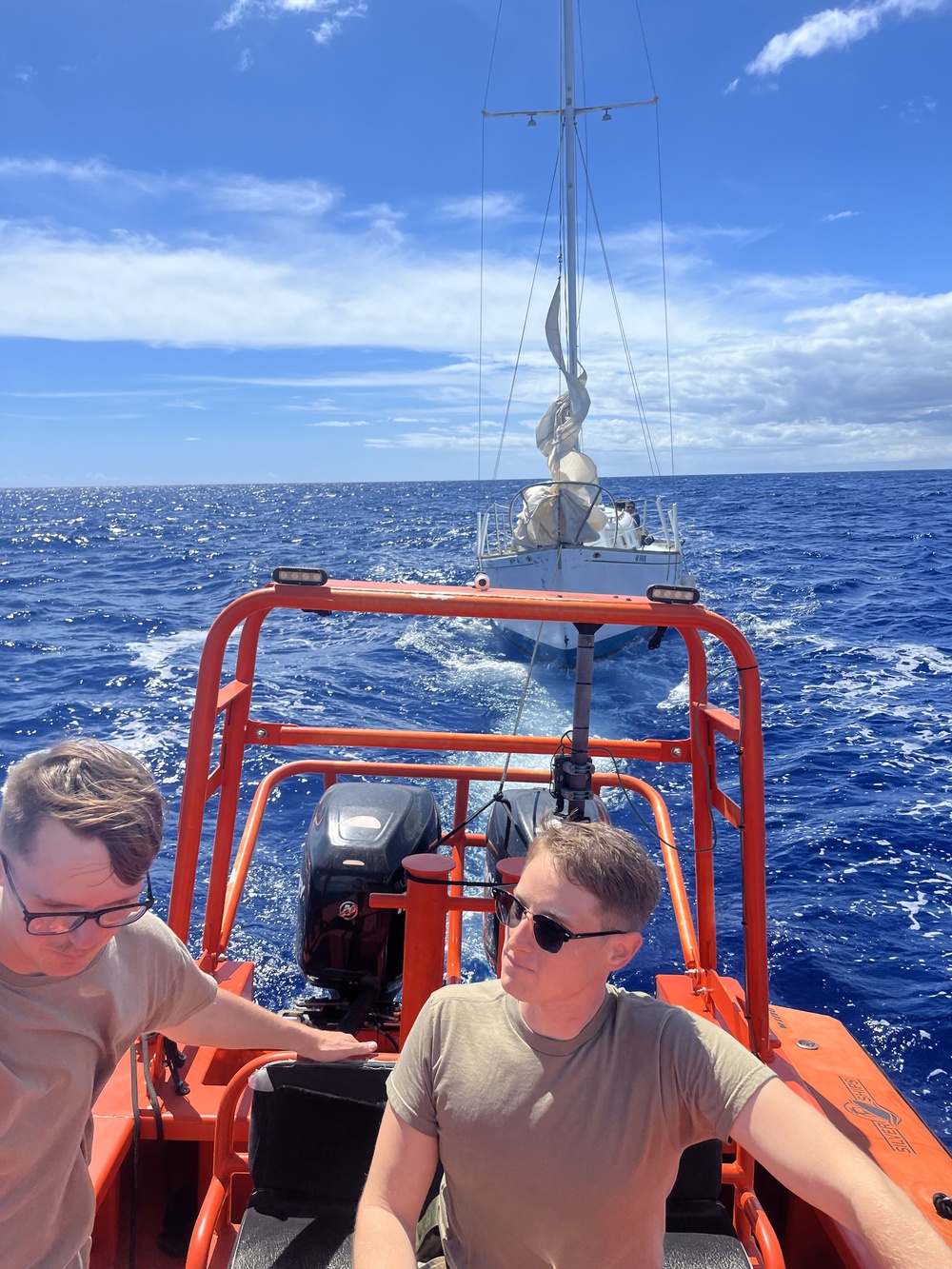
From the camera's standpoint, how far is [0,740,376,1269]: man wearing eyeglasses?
1.42 m

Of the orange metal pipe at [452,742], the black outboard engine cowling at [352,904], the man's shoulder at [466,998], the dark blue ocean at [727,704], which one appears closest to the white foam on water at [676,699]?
the dark blue ocean at [727,704]

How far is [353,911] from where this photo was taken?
3.40 metres

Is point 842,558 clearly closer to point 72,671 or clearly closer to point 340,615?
point 340,615

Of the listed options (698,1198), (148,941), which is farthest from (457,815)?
(148,941)

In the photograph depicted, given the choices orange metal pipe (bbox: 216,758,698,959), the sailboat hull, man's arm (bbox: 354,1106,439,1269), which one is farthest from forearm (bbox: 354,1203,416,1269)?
the sailboat hull

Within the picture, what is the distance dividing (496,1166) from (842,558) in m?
29.1

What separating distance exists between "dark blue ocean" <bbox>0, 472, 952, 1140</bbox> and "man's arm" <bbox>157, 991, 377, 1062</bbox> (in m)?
3.35

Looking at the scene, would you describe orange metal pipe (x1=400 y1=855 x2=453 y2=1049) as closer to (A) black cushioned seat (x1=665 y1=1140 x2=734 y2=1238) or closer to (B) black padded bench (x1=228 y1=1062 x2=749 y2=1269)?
(B) black padded bench (x1=228 y1=1062 x2=749 y2=1269)

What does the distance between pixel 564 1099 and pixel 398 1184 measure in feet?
1.15

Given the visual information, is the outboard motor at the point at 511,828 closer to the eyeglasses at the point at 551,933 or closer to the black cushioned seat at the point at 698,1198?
the black cushioned seat at the point at 698,1198

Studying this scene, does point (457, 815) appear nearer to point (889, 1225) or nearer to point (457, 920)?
point (457, 920)

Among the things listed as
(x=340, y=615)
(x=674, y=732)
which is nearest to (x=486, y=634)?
(x=340, y=615)

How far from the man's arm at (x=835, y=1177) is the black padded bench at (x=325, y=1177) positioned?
25.4 inches

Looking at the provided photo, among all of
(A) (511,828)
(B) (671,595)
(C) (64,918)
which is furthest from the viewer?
(A) (511,828)
